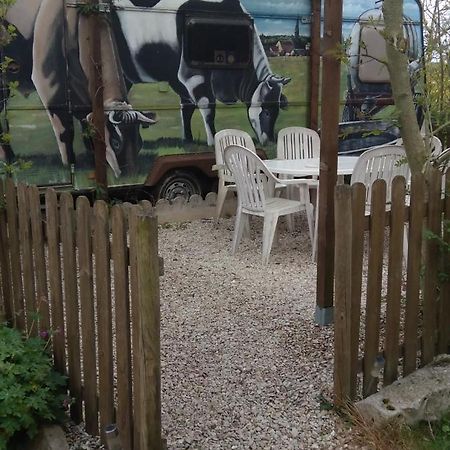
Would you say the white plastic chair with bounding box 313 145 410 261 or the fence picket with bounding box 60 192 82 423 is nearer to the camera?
the fence picket with bounding box 60 192 82 423

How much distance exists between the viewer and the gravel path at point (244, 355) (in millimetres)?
2793

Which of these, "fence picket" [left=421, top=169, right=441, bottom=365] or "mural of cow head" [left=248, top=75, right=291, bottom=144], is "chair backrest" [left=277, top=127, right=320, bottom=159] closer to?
"mural of cow head" [left=248, top=75, right=291, bottom=144]

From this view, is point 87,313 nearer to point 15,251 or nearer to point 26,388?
point 26,388

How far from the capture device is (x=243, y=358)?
3.53 metres

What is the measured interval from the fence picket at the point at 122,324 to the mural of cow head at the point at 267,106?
497 cm

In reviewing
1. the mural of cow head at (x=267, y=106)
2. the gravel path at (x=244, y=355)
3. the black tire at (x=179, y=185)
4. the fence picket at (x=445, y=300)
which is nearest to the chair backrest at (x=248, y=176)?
the gravel path at (x=244, y=355)

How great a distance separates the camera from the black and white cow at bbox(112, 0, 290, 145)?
20.4 ft

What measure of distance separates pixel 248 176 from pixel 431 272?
2632 millimetres

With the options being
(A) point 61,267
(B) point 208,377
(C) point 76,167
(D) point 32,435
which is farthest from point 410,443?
(C) point 76,167

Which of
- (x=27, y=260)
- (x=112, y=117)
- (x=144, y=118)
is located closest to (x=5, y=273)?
(x=27, y=260)

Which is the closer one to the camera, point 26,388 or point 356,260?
point 26,388

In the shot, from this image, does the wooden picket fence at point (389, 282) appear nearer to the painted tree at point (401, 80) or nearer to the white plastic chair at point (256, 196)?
the painted tree at point (401, 80)

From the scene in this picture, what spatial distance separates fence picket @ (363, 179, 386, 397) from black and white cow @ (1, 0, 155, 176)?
12.8ft

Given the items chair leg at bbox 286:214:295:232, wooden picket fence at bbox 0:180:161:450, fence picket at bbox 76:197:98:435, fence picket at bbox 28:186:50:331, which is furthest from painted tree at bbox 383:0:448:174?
chair leg at bbox 286:214:295:232
